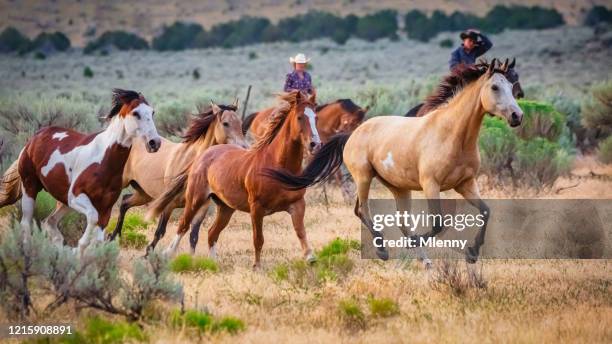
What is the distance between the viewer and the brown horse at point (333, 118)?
1708cm

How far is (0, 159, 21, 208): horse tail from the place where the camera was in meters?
11.1

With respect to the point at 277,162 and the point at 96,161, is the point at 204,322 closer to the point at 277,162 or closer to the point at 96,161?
the point at 96,161

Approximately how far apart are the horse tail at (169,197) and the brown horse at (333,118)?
206 inches

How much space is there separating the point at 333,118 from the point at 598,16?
195 feet

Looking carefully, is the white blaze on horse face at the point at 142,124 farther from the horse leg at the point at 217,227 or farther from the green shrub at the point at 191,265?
the horse leg at the point at 217,227

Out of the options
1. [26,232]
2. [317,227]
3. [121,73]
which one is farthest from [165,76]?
[26,232]

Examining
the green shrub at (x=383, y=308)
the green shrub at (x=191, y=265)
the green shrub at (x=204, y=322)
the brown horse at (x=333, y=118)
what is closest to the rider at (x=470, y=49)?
the brown horse at (x=333, y=118)

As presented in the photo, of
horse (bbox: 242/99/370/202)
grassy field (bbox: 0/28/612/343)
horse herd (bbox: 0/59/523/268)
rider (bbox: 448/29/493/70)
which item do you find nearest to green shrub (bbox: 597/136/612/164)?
grassy field (bbox: 0/28/612/343)

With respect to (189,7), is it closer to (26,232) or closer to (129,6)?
(129,6)

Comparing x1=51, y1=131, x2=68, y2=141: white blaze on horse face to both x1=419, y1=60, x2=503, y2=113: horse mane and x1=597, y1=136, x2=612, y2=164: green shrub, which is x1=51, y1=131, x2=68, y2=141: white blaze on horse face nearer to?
x1=419, y1=60, x2=503, y2=113: horse mane

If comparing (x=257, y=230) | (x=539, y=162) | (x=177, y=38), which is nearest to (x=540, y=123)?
(x=539, y=162)

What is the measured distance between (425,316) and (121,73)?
165 feet

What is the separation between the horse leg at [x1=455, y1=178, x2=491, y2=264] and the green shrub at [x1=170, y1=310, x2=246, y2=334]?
11.1ft

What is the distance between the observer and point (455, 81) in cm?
1096
